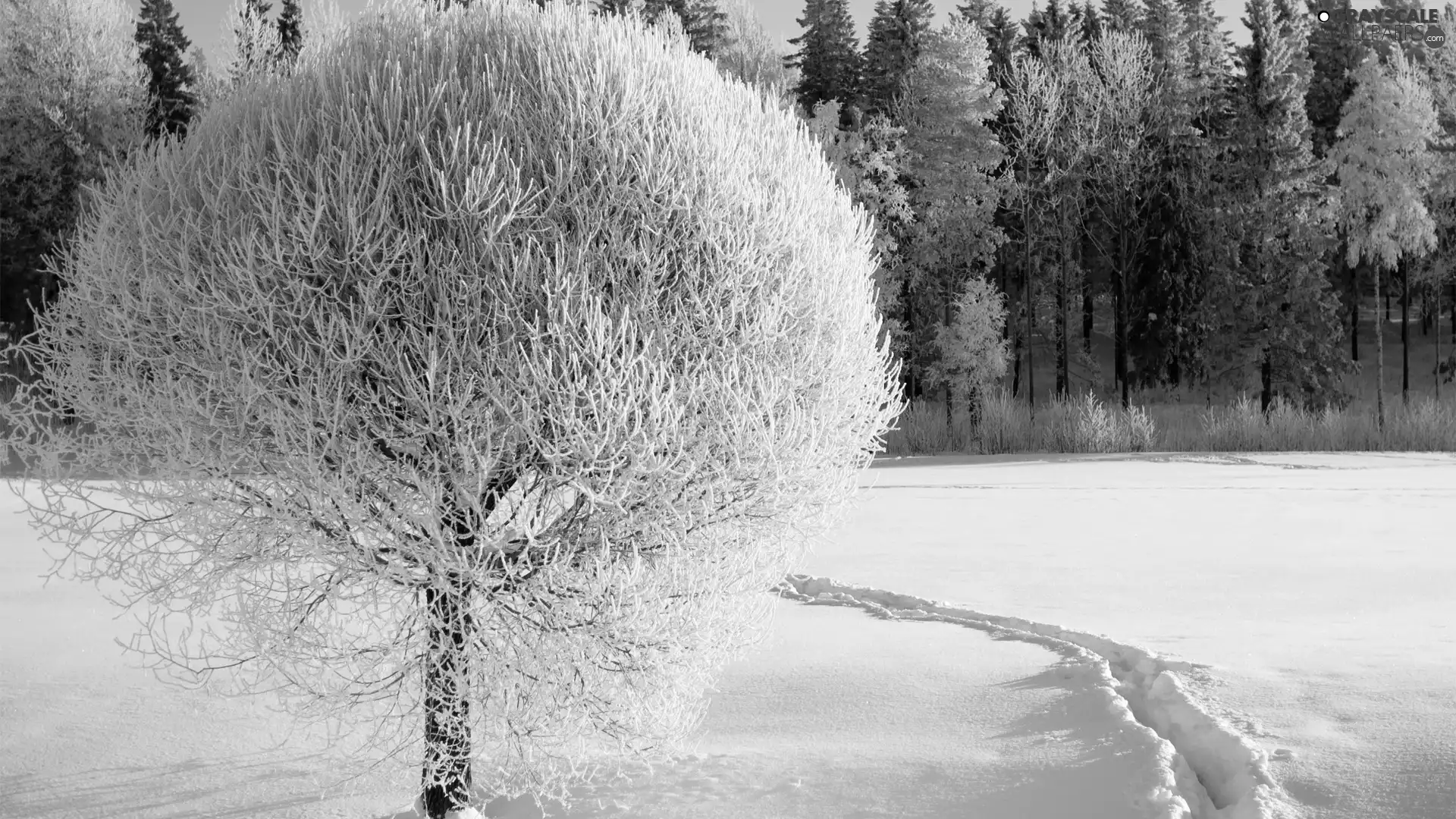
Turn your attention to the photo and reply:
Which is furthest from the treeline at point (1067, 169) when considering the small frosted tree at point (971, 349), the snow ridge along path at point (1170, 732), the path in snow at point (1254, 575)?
the snow ridge along path at point (1170, 732)

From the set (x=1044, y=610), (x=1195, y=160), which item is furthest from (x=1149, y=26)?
(x=1044, y=610)

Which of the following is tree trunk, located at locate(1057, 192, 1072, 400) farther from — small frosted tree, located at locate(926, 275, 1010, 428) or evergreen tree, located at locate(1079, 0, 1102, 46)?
evergreen tree, located at locate(1079, 0, 1102, 46)

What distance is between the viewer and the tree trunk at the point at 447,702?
18.6ft

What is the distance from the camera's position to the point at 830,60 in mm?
48438

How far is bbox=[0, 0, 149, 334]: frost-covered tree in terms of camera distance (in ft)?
115

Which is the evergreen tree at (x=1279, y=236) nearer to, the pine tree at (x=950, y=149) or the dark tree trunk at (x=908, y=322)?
the pine tree at (x=950, y=149)

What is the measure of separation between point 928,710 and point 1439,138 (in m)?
38.5

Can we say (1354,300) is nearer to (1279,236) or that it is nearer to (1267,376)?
(1279,236)

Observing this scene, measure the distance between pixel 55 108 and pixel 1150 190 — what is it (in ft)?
115

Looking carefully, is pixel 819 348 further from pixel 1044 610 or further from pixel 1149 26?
pixel 1149 26

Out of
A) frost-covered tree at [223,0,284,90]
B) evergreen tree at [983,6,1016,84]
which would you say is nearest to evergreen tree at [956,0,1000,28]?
evergreen tree at [983,6,1016,84]

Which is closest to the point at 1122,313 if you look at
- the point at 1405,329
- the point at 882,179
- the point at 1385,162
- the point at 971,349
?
the point at 1385,162

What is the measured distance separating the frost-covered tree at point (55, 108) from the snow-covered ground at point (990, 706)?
26.3 m

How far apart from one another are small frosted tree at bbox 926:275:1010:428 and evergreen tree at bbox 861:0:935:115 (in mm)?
6819
